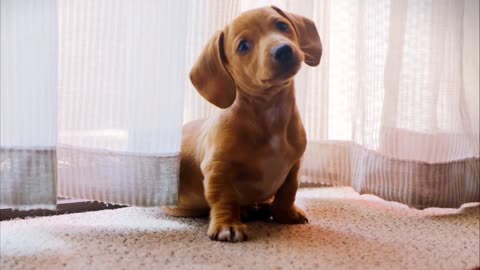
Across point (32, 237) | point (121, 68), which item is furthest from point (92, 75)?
point (32, 237)

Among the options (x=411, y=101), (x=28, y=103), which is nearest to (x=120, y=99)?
(x=28, y=103)

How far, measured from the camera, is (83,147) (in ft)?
3.62

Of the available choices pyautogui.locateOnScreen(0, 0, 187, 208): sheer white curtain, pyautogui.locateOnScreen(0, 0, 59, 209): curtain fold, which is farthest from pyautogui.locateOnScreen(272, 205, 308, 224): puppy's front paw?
pyautogui.locateOnScreen(0, 0, 59, 209): curtain fold

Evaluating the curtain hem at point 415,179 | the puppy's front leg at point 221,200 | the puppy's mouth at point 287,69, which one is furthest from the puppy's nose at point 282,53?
the curtain hem at point 415,179

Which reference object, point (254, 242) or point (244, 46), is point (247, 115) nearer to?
point (244, 46)

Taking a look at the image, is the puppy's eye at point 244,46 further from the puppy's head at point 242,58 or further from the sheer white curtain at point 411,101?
the sheer white curtain at point 411,101

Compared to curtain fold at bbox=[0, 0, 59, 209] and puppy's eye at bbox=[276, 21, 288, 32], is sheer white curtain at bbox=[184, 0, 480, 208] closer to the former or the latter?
puppy's eye at bbox=[276, 21, 288, 32]

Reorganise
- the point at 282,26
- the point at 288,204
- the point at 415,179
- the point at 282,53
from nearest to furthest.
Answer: the point at 282,53
the point at 282,26
the point at 288,204
the point at 415,179

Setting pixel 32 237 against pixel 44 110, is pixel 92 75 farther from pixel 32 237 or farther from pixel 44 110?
pixel 32 237

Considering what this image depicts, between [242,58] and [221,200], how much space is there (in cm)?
30

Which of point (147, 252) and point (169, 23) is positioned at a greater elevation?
point (169, 23)

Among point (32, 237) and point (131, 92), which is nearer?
point (32, 237)

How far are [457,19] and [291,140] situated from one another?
60cm

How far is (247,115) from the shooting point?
107cm
